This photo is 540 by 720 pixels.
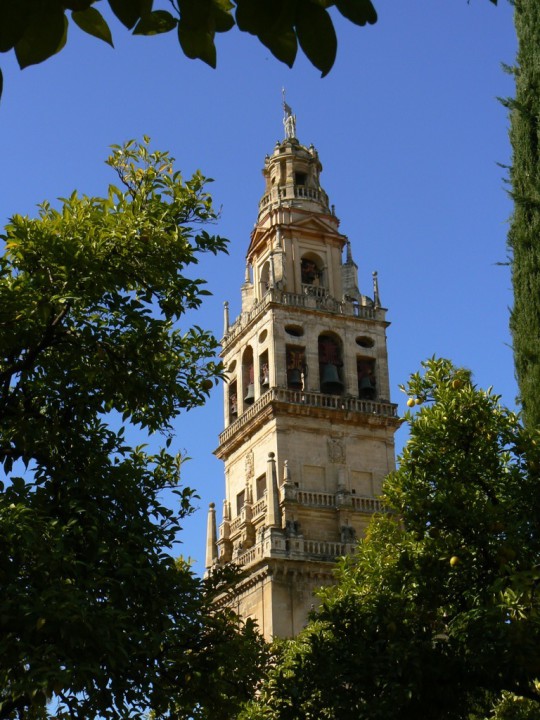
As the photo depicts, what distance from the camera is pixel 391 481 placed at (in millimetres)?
15727

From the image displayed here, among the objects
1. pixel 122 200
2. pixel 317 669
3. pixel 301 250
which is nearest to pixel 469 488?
pixel 317 669

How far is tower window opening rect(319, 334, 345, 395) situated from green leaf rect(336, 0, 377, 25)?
44920 millimetres

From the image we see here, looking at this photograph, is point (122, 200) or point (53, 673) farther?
point (122, 200)

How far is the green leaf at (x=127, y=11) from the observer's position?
4.76 metres

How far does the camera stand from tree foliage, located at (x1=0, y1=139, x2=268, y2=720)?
38.9ft

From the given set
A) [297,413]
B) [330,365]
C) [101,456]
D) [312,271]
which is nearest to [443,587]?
[101,456]

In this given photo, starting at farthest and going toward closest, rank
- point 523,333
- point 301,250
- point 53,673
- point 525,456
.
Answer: point 301,250 → point 523,333 → point 525,456 → point 53,673

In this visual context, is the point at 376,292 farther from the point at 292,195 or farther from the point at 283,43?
the point at 283,43

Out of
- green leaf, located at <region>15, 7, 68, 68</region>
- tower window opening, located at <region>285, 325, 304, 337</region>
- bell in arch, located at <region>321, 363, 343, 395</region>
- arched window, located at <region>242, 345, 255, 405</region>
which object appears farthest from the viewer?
arched window, located at <region>242, 345, 255, 405</region>

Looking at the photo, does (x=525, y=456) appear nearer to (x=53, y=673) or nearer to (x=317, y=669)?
(x=317, y=669)

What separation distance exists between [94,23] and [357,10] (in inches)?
45.2

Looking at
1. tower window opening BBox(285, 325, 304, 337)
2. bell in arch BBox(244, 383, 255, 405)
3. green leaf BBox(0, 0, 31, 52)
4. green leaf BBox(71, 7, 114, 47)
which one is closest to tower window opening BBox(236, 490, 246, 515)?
bell in arch BBox(244, 383, 255, 405)

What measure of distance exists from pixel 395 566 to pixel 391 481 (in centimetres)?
120

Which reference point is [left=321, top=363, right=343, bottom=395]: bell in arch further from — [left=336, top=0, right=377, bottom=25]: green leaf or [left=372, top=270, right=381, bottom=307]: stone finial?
[left=336, top=0, right=377, bottom=25]: green leaf
